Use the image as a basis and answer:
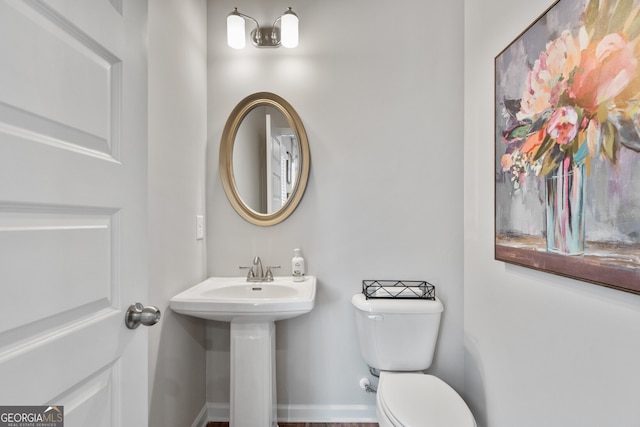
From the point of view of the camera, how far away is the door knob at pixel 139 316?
770mm

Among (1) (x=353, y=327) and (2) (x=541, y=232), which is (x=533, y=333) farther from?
(1) (x=353, y=327)

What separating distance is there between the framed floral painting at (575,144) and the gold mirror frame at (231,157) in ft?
3.24

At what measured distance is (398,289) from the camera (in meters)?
1.75

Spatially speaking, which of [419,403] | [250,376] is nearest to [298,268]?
[250,376]

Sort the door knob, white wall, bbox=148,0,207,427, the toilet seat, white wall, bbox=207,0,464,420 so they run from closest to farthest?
the door knob
the toilet seat
white wall, bbox=148,0,207,427
white wall, bbox=207,0,464,420

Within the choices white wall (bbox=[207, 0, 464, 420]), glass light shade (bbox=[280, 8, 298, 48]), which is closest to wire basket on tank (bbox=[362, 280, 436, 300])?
white wall (bbox=[207, 0, 464, 420])

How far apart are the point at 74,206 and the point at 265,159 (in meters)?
1.28

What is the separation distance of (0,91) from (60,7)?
0.22 meters

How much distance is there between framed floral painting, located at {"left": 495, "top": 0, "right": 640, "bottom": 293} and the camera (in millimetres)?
809

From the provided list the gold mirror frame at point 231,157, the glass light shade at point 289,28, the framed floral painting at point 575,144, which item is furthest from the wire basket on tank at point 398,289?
the glass light shade at point 289,28

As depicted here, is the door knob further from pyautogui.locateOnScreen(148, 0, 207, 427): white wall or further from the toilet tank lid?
the toilet tank lid

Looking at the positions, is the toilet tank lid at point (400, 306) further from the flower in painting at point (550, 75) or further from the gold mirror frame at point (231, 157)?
the flower in painting at point (550, 75)

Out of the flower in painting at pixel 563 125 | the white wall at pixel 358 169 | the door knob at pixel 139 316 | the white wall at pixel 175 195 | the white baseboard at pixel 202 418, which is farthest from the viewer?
the white wall at pixel 358 169

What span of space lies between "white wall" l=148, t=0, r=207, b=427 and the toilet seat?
3.04 feet
